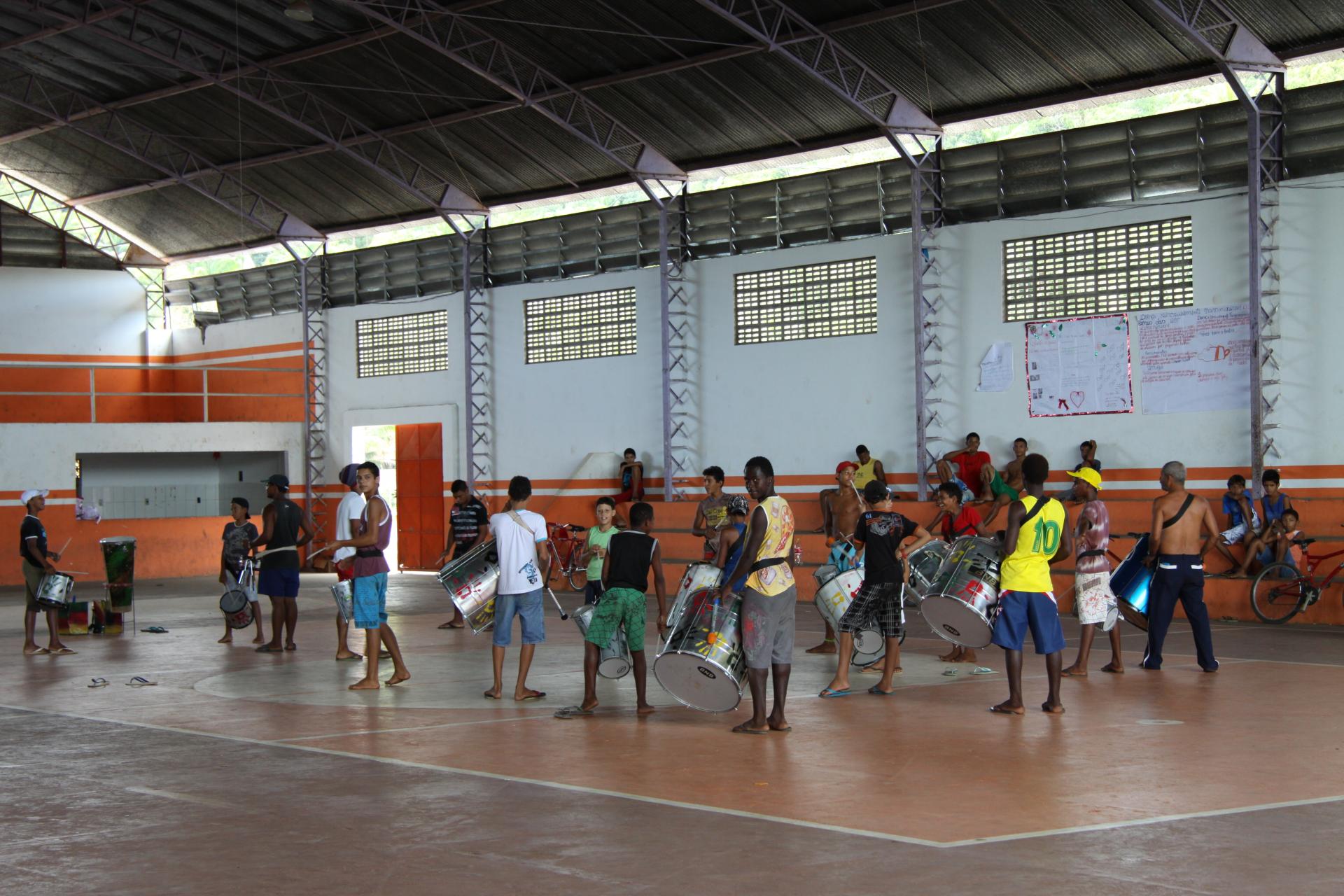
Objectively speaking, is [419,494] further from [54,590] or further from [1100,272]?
[1100,272]

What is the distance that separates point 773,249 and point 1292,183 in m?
8.03

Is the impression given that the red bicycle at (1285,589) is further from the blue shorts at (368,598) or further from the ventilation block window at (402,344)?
the ventilation block window at (402,344)

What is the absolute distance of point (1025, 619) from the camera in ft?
32.8

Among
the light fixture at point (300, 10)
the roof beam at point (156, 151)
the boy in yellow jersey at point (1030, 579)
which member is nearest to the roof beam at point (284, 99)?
the light fixture at point (300, 10)

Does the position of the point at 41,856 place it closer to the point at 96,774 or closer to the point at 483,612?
the point at 96,774

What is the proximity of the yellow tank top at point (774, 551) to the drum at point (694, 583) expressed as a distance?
323mm

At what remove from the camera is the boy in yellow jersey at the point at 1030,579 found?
388 inches

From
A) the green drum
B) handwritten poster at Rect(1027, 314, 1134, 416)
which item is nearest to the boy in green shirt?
the green drum

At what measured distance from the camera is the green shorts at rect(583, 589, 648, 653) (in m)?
10.1

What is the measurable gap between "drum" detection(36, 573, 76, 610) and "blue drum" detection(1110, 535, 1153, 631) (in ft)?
34.0

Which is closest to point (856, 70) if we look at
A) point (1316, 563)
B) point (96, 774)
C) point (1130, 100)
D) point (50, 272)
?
point (1130, 100)

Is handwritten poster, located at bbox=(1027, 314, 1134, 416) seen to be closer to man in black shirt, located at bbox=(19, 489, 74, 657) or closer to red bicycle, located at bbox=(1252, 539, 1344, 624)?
red bicycle, located at bbox=(1252, 539, 1344, 624)

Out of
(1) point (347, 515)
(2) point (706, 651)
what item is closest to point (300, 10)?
(1) point (347, 515)

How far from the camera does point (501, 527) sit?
1052 centimetres
